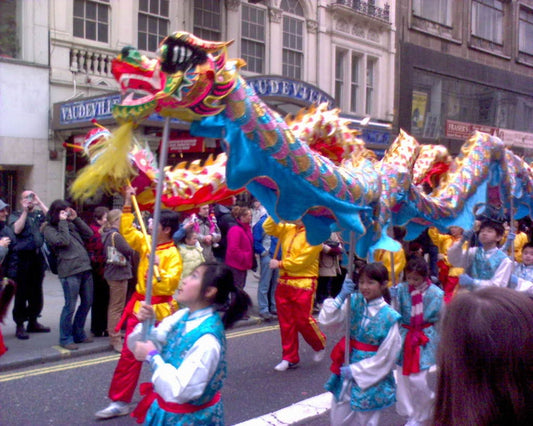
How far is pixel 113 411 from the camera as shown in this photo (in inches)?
200

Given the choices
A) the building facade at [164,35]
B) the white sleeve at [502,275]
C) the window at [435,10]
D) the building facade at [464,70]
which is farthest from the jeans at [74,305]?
the window at [435,10]

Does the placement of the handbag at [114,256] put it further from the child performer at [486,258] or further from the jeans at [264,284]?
the child performer at [486,258]

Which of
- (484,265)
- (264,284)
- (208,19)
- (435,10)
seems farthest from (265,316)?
(435,10)

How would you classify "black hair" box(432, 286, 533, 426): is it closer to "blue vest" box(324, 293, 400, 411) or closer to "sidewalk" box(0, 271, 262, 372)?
"blue vest" box(324, 293, 400, 411)

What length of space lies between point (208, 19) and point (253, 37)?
1537 mm

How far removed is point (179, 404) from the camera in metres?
2.99

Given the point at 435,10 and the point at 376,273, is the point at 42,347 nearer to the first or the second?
the point at 376,273

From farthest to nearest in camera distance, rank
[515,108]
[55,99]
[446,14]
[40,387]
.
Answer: [515,108], [446,14], [55,99], [40,387]

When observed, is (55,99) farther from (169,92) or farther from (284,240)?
(169,92)

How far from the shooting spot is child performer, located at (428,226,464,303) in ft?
26.3

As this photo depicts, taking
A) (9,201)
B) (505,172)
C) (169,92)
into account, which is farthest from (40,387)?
(9,201)

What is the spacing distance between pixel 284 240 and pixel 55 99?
7.39 meters

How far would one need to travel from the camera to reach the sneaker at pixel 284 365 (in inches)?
257

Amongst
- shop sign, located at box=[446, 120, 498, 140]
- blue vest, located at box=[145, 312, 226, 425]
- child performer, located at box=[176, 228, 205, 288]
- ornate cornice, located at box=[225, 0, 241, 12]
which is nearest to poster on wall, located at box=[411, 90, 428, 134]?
shop sign, located at box=[446, 120, 498, 140]
